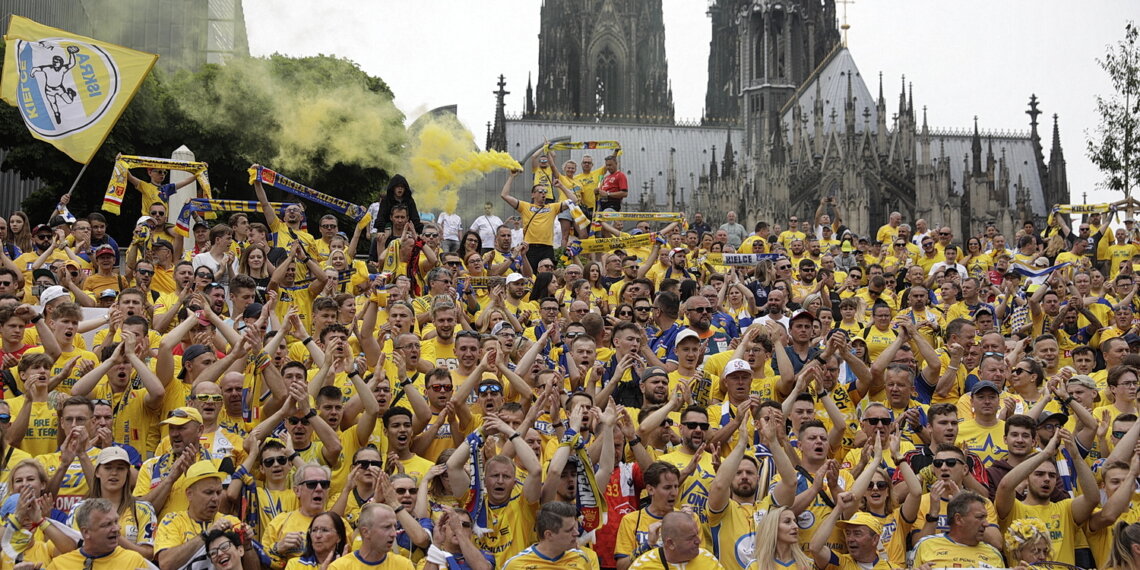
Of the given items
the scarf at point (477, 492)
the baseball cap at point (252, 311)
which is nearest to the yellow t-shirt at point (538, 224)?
the baseball cap at point (252, 311)

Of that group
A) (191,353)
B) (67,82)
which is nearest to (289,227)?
(67,82)

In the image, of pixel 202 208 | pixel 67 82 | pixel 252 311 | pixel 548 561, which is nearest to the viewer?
pixel 548 561

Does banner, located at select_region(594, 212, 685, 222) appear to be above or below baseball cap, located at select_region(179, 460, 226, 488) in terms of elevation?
above

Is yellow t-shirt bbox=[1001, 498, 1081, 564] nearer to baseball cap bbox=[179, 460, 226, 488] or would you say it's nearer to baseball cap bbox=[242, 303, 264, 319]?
baseball cap bbox=[179, 460, 226, 488]

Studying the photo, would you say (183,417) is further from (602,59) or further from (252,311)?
(602,59)

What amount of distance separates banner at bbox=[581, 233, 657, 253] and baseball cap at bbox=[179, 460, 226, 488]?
11.3 m

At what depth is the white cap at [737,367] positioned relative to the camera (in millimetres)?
11094

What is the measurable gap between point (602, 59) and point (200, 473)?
9909cm

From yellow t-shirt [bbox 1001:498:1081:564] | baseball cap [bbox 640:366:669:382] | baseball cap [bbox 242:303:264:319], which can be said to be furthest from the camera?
baseball cap [bbox 242:303:264:319]

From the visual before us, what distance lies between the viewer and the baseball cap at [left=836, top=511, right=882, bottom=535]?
30.7ft

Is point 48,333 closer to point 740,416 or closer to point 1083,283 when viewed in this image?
point 740,416

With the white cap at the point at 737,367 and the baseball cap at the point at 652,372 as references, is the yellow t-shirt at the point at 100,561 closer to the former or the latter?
the baseball cap at the point at 652,372

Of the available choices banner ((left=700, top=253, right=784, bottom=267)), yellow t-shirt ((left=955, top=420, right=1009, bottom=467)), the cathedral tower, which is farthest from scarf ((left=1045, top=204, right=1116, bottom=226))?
the cathedral tower

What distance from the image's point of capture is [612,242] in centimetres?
1986
